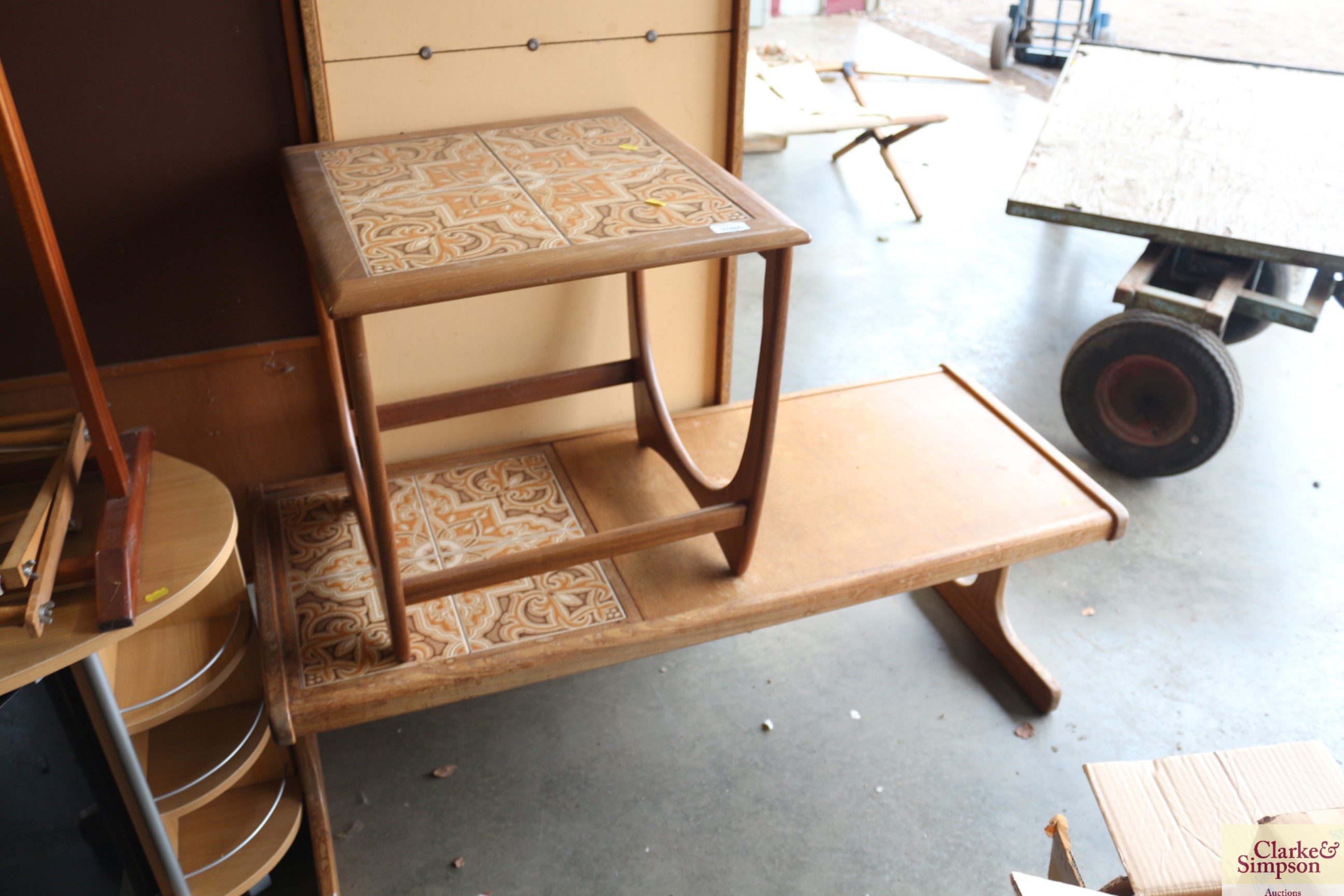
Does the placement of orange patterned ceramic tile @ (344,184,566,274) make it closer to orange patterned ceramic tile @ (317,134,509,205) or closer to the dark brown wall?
orange patterned ceramic tile @ (317,134,509,205)

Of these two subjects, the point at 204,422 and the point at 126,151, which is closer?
the point at 126,151

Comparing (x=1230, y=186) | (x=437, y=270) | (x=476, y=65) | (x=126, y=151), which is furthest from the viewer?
(x=1230, y=186)

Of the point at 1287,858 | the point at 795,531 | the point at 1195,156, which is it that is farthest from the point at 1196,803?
the point at 1195,156

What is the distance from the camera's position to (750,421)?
5.72 ft

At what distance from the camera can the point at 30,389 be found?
5.73 feet

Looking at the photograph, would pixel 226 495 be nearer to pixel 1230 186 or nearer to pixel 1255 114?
pixel 1230 186

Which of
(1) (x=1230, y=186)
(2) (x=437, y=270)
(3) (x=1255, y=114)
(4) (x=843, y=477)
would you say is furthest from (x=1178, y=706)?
(3) (x=1255, y=114)

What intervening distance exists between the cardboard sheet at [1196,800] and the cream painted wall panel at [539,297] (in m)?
1.25

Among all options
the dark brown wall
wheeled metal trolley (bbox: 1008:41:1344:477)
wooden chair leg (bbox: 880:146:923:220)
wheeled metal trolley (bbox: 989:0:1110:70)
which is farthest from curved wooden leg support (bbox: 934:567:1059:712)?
wheeled metal trolley (bbox: 989:0:1110:70)

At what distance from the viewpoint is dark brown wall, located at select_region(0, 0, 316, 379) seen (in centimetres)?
157

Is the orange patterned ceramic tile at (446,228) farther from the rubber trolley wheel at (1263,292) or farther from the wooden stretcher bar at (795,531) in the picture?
the rubber trolley wheel at (1263,292)

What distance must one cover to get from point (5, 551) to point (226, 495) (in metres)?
0.29

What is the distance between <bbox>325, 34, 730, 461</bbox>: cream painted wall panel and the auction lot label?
1.42 m

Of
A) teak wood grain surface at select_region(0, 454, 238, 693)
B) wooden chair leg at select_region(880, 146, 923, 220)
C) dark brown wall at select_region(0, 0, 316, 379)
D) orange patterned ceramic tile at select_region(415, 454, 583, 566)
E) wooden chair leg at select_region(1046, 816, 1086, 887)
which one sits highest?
dark brown wall at select_region(0, 0, 316, 379)
